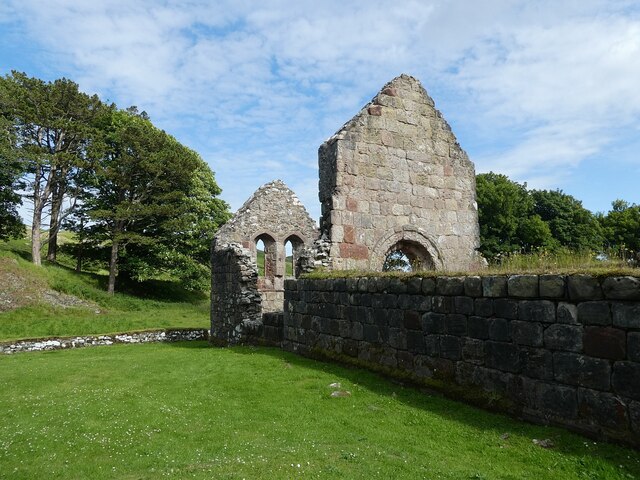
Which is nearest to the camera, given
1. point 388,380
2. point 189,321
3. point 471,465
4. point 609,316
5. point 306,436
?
point 471,465

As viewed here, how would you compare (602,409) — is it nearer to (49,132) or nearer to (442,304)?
(442,304)

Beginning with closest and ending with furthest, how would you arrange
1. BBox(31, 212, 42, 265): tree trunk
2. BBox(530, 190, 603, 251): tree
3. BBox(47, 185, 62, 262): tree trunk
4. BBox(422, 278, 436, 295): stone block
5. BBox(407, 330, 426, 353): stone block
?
1. BBox(422, 278, 436, 295): stone block
2. BBox(407, 330, 426, 353): stone block
3. BBox(31, 212, 42, 265): tree trunk
4. BBox(47, 185, 62, 262): tree trunk
5. BBox(530, 190, 603, 251): tree

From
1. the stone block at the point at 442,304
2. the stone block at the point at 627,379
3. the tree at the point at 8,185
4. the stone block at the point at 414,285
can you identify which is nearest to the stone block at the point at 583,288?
the stone block at the point at 627,379

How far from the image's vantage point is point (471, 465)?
4.55 meters

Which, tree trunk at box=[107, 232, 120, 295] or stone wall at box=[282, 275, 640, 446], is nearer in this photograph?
stone wall at box=[282, 275, 640, 446]

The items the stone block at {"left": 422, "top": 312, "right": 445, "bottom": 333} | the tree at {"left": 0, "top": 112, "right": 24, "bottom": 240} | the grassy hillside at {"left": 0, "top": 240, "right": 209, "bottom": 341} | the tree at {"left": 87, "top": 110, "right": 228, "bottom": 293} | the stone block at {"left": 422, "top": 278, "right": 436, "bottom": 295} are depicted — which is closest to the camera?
the stone block at {"left": 422, "top": 312, "right": 445, "bottom": 333}

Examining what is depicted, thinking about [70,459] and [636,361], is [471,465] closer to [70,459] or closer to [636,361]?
[636,361]

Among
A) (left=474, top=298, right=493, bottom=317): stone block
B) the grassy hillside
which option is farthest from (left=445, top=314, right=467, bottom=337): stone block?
the grassy hillside

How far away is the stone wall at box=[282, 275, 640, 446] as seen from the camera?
4785mm

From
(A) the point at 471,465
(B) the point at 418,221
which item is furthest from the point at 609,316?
(B) the point at 418,221

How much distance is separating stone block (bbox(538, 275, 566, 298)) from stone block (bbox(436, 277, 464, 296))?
1.27m

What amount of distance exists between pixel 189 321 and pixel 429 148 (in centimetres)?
1644

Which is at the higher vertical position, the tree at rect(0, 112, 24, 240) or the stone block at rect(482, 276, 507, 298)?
the tree at rect(0, 112, 24, 240)

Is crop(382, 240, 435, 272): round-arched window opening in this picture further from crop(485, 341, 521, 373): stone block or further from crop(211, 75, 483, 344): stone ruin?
crop(485, 341, 521, 373): stone block
